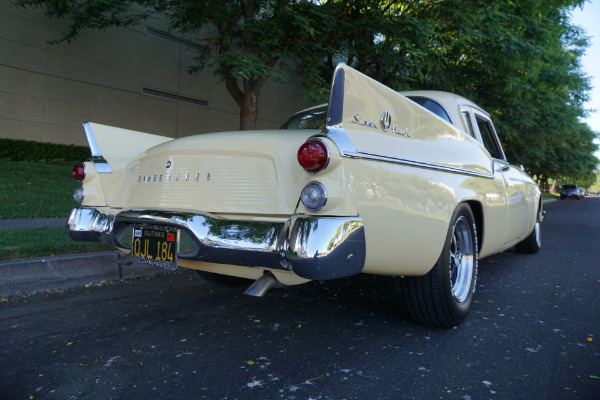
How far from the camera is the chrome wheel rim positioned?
9.90 ft

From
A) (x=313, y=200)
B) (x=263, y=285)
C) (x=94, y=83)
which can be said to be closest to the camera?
(x=313, y=200)

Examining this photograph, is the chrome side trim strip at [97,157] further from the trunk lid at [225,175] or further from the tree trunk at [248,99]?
the tree trunk at [248,99]

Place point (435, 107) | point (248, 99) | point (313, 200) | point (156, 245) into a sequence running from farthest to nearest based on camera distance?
1. point (248, 99)
2. point (435, 107)
3. point (156, 245)
4. point (313, 200)

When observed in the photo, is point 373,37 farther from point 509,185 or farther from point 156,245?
point 156,245

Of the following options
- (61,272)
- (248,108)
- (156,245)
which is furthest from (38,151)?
(156,245)

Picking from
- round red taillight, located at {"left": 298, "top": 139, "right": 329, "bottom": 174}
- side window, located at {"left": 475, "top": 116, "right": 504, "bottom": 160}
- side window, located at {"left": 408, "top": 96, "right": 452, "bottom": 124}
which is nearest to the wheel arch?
side window, located at {"left": 408, "top": 96, "right": 452, "bottom": 124}

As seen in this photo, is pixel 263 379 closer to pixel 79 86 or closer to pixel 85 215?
pixel 85 215

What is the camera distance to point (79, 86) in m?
14.0

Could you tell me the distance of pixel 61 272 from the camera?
366cm

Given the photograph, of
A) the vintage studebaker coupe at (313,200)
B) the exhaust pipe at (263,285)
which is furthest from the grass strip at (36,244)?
the exhaust pipe at (263,285)

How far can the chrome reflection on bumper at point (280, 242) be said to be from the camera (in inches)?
75.1

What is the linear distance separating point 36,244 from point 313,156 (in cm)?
348

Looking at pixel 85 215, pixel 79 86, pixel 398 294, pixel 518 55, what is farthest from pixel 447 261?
pixel 79 86

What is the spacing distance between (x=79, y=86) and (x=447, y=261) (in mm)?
14713
